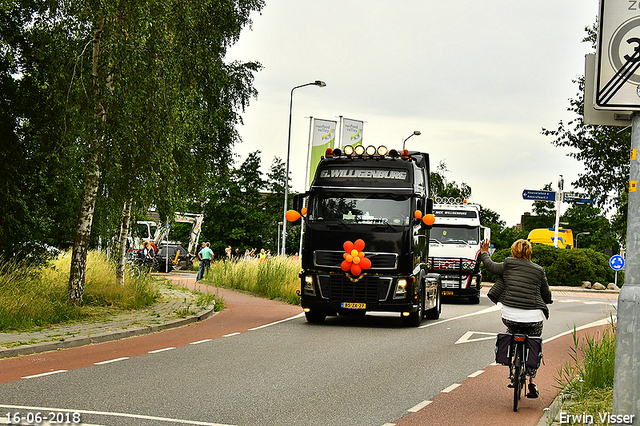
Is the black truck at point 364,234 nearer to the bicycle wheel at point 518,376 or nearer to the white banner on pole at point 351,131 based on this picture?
the bicycle wheel at point 518,376

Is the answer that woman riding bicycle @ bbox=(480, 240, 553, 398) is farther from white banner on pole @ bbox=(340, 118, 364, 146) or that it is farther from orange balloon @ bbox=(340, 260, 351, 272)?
white banner on pole @ bbox=(340, 118, 364, 146)

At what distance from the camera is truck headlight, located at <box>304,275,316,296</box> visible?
16.6 meters

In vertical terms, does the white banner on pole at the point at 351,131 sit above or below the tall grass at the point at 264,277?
above

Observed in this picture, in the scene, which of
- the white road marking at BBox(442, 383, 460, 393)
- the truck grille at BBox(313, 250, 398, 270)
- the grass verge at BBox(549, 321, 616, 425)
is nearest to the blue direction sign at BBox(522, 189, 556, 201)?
the truck grille at BBox(313, 250, 398, 270)

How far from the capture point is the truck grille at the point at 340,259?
53.0 feet

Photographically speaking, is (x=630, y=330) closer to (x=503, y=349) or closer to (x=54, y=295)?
(x=503, y=349)

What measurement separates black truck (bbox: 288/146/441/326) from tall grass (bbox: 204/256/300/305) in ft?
24.7

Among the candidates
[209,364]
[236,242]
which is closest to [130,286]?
[209,364]

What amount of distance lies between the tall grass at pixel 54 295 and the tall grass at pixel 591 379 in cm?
942

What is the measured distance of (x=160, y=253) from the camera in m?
49.2

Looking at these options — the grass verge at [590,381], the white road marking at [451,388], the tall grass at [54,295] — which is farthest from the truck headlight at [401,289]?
the grass verge at [590,381]

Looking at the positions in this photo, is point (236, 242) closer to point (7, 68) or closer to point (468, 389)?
point (7, 68)

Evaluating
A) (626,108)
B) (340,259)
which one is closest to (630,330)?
(626,108)

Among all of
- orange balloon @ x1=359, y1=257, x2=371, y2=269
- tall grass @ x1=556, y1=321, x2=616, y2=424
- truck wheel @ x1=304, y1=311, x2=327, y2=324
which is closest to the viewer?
tall grass @ x1=556, y1=321, x2=616, y2=424
